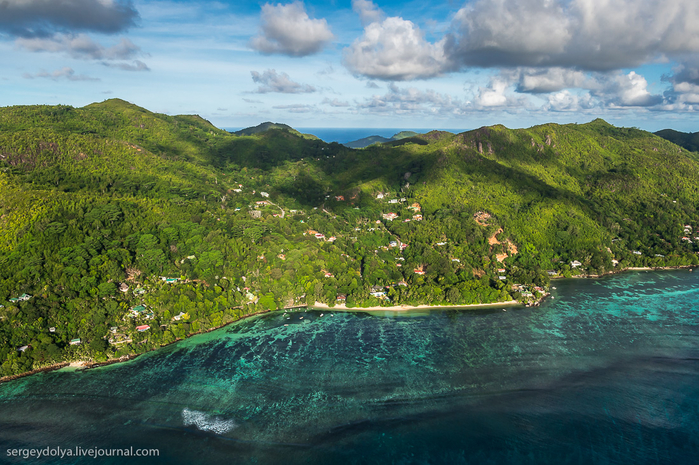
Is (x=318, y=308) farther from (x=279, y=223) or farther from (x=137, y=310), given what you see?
(x=279, y=223)

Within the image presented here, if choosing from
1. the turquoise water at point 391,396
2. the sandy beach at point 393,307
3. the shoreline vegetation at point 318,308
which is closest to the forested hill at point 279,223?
the shoreline vegetation at point 318,308

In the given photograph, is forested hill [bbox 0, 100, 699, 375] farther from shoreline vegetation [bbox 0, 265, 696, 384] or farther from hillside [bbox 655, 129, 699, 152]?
hillside [bbox 655, 129, 699, 152]

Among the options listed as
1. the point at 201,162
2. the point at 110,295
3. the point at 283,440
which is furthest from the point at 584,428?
the point at 201,162

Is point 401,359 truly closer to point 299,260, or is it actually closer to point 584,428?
point 584,428

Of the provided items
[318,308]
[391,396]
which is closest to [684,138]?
[318,308]

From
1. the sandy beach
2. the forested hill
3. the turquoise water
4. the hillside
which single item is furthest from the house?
the hillside

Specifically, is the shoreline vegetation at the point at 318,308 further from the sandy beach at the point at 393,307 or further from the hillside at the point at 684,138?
the hillside at the point at 684,138
